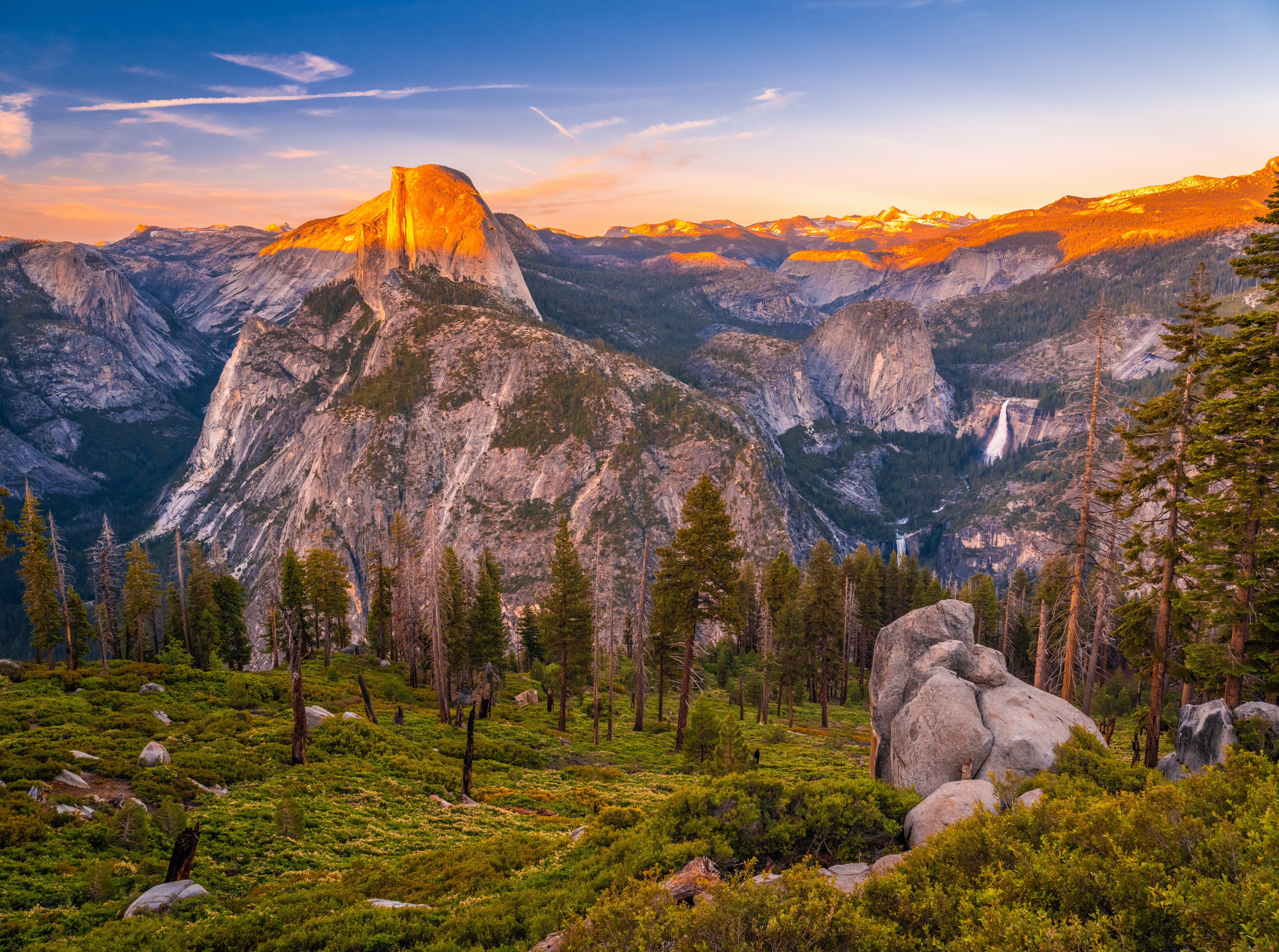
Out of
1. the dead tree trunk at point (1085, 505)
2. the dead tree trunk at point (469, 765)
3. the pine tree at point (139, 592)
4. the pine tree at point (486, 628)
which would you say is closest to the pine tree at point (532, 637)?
the pine tree at point (486, 628)

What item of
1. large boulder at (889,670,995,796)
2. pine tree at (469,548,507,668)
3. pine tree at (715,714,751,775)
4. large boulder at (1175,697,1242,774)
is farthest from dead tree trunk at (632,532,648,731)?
large boulder at (1175,697,1242,774)

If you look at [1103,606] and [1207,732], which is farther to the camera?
[1103,606]

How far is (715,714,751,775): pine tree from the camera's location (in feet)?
85.4

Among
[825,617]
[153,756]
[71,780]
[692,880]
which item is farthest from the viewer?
[825,617]

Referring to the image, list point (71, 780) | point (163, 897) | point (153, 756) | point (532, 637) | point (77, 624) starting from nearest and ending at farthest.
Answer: point (163, 897) → point (71, 780) → point (153, 756) → point (77, 624) → point (532, 637)

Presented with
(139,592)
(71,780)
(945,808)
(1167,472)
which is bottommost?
(139,592)

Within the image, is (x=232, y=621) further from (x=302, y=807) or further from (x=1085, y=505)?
(x=1085, y=505)

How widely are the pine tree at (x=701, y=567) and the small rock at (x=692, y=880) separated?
2428cm

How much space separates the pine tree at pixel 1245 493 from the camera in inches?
808

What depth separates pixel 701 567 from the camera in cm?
3759

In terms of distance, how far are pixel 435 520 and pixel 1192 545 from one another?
1681 inches

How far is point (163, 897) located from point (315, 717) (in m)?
20.2

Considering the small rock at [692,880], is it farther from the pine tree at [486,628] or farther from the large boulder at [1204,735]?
the pine tree at [486,628]

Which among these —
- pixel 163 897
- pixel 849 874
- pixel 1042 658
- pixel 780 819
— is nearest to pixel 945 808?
pixel 849 874
